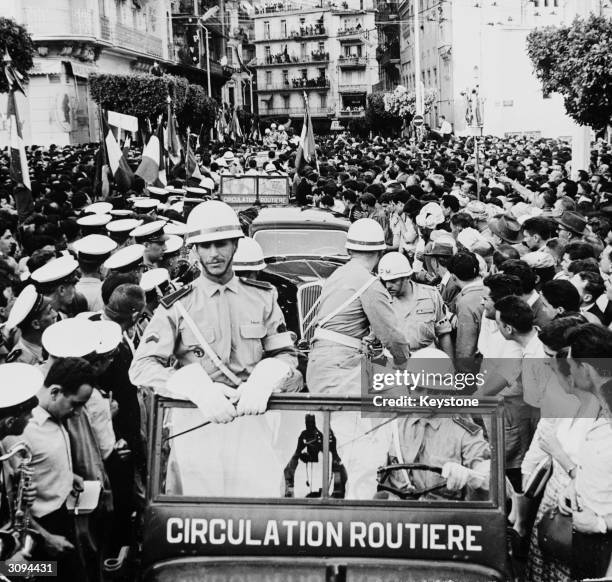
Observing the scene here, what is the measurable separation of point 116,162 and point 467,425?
12.3 m

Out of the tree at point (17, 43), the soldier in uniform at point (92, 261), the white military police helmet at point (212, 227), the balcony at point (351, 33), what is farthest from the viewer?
the balcony at point (351, 33)

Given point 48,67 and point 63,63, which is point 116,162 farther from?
point 48,67

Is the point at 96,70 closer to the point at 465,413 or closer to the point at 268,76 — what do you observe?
the point at 465,413

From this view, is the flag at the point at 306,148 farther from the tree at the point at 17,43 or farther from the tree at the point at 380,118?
the tree at the point at 380,118

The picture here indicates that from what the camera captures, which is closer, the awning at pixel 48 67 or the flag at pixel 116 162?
the flag at pixel 116 162

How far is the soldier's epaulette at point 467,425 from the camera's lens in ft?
12.6

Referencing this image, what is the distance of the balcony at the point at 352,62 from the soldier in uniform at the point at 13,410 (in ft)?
283

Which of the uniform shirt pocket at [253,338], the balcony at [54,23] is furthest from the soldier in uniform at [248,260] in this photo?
the balcony at [54,23]

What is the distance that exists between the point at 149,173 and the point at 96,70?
80.7 ft

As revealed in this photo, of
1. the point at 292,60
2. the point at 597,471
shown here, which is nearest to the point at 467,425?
the point at 597,471

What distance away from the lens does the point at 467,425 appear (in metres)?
3.95

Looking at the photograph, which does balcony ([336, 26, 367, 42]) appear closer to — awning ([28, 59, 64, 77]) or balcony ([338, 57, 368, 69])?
balcony ([338, 57, 368, 69])

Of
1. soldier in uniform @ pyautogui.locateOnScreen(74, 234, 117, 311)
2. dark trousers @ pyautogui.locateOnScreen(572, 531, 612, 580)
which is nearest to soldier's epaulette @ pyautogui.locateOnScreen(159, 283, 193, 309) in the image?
dark trousers @ pyautogui.locateOnScreen(572, 531, 612, 580)

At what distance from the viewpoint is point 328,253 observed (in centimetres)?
1051
